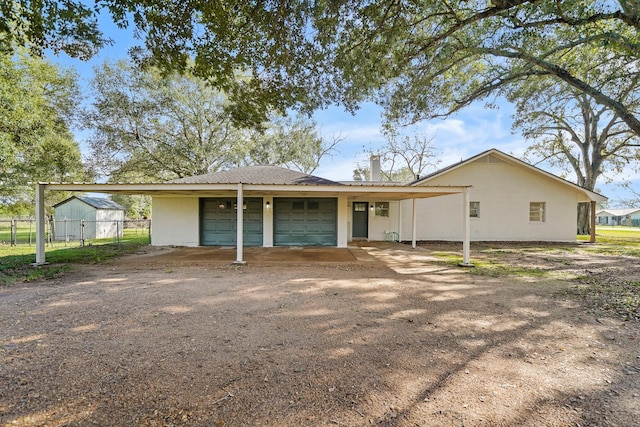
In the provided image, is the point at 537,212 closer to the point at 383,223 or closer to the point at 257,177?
the point at 383,223

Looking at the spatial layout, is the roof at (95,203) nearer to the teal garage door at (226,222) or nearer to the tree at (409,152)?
the teal garage door at (226,222)

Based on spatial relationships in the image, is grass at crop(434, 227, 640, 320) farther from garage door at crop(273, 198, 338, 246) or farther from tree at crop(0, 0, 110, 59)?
tree at crop(0, 0, 110, 59)

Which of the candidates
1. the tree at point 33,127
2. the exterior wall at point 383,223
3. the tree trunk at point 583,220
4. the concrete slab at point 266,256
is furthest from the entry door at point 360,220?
the tree trunk at point 583,220

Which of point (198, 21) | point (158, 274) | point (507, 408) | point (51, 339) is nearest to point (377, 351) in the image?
point (507, 408)

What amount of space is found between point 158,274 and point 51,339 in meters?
3.71

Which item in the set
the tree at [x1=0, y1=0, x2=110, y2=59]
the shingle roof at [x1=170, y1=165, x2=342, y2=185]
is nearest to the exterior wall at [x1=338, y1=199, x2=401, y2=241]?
the shingle roof at [x1=170, y1=165, x2=342, y2=185]

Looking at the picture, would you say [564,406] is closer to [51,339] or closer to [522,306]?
[522,306]

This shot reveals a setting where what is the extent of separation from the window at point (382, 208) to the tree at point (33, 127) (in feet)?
49.4

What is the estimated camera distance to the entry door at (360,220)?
15000mm

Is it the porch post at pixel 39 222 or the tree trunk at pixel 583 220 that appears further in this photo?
the tree trunk at pixel 583 220

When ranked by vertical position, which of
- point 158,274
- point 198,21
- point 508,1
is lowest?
point 158,274

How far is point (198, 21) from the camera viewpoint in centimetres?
564

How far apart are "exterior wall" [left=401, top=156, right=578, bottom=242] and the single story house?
0.04 meters

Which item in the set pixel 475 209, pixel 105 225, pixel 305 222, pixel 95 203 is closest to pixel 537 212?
pixel 475 209
